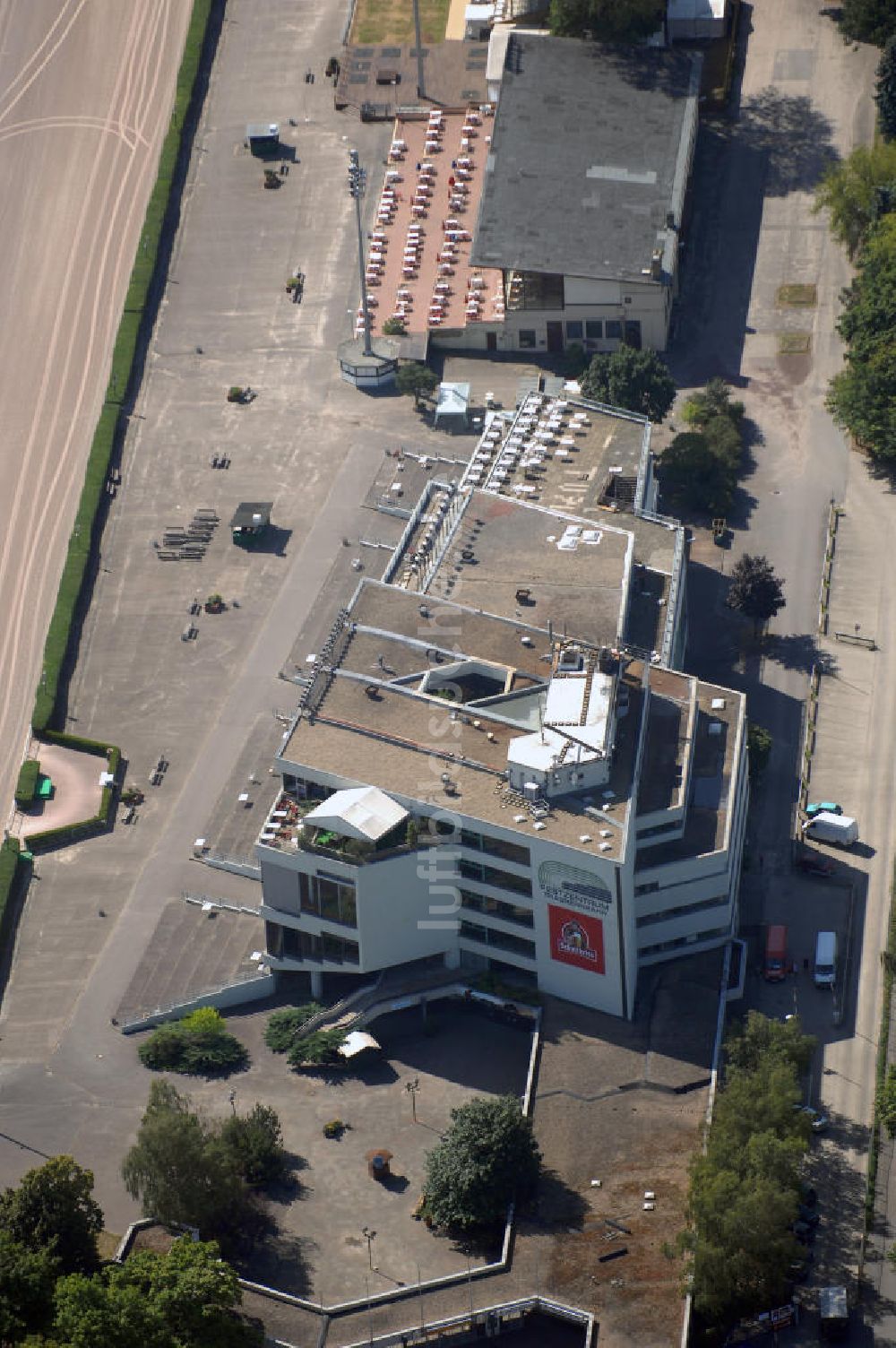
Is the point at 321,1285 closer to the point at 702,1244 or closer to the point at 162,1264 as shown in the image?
the point at 162,1264

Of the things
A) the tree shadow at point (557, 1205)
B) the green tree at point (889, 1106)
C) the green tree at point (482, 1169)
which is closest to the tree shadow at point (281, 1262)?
the green tree at point (482, 1169)

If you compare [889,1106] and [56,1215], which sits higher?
[889,1106]

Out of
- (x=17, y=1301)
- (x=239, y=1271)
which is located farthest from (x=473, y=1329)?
(x=17, y=1301)

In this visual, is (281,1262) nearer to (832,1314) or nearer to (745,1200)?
(745,1200)

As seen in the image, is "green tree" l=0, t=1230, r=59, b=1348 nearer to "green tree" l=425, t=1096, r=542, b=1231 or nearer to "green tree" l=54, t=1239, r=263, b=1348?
"green tree" l=54, t=1239, r=263, b=1348

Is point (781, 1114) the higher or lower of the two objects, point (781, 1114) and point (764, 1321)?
the higher

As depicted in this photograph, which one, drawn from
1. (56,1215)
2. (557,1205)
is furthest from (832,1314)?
(56,1215)

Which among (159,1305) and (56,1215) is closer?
(159,1305)
